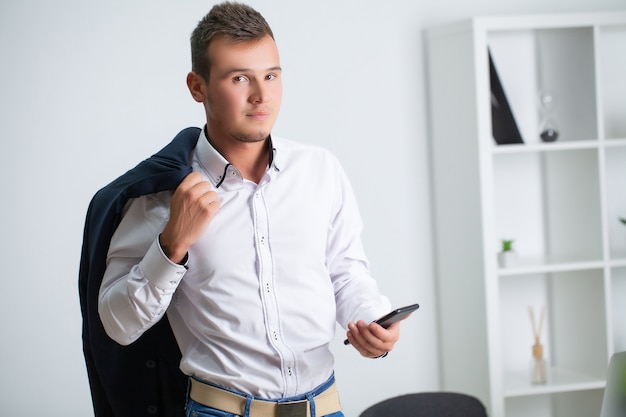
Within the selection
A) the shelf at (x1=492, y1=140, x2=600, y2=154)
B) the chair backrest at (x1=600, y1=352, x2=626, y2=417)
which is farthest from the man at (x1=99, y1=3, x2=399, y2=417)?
the shelf at (x1=492, y1=140, x2=600, y2=154)

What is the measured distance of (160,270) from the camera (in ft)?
5.72

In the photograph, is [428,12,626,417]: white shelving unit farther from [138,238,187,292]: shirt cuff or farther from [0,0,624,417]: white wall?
[138,238,187,292]: shirt cuff

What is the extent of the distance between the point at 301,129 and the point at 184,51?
0.62 meters

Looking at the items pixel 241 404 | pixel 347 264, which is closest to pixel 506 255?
pixel 347 264

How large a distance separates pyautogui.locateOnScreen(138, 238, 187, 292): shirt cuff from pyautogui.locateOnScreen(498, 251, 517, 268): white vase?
2.09m

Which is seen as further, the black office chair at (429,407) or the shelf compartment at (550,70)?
the shelf compartment at (550,70)

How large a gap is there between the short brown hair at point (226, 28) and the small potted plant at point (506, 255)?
1976 mm

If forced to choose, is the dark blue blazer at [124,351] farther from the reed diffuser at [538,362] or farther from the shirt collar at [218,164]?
the reed diffuser at [538,362]

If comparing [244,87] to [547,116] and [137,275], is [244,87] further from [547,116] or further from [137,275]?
[547,116]

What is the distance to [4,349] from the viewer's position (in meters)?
3.36

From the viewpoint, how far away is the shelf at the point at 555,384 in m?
3.51

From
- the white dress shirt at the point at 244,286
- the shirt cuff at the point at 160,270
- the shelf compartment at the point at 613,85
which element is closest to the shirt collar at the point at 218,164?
the white dress shirt at the point at 244,286

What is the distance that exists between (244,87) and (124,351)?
2.48 ft

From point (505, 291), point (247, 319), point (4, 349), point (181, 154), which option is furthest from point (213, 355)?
point (505, 291)
